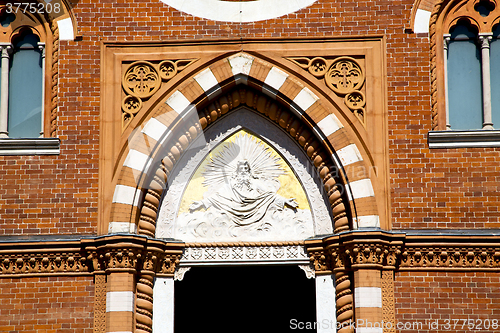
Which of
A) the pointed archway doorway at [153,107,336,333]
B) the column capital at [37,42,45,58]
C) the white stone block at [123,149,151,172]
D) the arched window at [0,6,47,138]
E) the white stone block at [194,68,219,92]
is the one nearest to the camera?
the white stone block at [123,149,151,172]

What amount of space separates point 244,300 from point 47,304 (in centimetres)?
536

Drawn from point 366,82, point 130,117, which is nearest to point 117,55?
point 130,117

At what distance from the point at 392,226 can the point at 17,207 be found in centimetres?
529

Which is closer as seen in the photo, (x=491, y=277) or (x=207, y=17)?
(x=491, y=277)

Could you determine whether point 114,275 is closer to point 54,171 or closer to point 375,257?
point 54,171

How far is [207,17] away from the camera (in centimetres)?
1122

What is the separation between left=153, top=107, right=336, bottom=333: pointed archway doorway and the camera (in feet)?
35.5

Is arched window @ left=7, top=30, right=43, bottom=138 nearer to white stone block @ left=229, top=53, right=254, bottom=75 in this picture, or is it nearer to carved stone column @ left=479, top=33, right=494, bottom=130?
white stone block @ left=229, top=53, right=254, bottom=75

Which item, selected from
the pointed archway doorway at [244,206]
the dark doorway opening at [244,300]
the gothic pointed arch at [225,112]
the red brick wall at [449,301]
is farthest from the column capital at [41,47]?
the red brick wall at [449,301]

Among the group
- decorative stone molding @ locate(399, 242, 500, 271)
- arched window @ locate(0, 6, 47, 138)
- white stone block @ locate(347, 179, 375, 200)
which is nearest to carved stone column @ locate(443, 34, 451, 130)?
white stone block @ locate(347, 179, 375, 200)

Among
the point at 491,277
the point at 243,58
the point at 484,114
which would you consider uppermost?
the point at 243,58

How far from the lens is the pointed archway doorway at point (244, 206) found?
1083 cm

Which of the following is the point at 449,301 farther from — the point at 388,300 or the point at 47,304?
the point at 47,304

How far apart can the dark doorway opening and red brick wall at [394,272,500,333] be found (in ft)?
14.4
